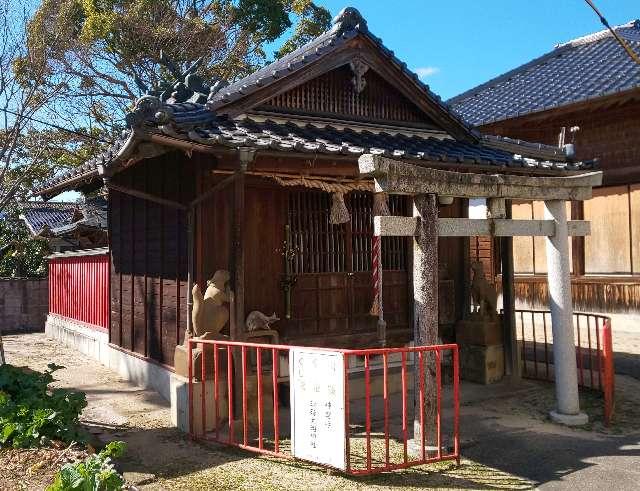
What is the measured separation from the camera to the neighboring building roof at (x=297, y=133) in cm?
666

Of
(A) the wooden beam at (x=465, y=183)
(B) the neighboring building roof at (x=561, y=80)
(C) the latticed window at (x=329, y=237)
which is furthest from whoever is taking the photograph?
(B) the neighboring building roof at (x=561, y=80)

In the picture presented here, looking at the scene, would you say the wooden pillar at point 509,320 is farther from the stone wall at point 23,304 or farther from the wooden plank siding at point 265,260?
the stone wall at point 23,304

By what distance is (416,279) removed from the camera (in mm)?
6758

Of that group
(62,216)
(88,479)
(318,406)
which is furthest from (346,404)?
(62,216)

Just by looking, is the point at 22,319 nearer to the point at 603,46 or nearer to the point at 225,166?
the point at 225,166

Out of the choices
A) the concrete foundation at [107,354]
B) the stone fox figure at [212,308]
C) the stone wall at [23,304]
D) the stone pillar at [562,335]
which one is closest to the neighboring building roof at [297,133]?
the stone pillar at [562,335]

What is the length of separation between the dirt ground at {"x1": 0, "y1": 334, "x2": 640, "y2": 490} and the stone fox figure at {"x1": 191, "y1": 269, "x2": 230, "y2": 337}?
56.9 inches

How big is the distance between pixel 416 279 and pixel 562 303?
2.70m

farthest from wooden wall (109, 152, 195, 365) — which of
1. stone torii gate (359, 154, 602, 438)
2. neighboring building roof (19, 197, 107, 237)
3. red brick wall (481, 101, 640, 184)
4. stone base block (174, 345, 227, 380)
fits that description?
red brick wall (481, 101, 640, 184)

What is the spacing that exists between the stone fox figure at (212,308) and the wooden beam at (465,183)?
2.60 metres

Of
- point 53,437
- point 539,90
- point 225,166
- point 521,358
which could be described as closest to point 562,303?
point 521,358

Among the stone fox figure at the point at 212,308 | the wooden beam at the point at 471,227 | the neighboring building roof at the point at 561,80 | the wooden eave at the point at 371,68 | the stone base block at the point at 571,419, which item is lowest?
the stone base block at the point at 571,419

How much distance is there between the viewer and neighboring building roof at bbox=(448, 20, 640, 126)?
16.5 m

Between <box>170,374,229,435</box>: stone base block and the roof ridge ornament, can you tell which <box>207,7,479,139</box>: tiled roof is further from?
<box>170,374,229,435</box>: stone base block
